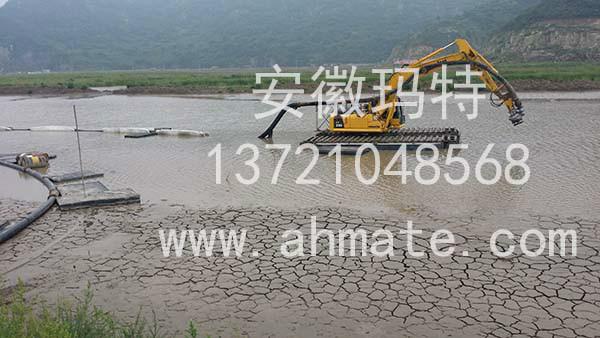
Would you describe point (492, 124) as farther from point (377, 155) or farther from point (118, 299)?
point (118, 299)

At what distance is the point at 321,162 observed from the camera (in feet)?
50.5

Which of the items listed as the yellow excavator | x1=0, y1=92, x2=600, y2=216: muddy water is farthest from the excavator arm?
x1=0, y1=92, x2=600, y2=216: muddy water

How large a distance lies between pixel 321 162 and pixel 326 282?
8223 millimetres

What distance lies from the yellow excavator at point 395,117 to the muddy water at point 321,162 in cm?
108

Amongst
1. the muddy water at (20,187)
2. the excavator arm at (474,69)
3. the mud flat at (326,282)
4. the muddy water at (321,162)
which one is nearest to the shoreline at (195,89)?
→ the muddy water at (321,162)

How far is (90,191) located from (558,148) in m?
13.4

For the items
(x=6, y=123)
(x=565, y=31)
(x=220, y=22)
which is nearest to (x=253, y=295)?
(x=6, y=123)

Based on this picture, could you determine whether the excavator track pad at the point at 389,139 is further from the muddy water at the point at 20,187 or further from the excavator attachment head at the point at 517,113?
the muddy water at the point at 20,187

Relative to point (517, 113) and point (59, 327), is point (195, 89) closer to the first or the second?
point (517, 113)

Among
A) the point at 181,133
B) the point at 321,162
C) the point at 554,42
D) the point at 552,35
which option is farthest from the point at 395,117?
the point at 552,35

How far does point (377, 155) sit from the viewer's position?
1593cm

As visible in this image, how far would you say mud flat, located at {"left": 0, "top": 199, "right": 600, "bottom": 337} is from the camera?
6266mm

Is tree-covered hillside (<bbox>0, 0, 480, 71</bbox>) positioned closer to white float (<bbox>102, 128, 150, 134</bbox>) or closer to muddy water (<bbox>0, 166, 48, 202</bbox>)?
white float (<bbox>102, 128, 150, 134</bbox>)

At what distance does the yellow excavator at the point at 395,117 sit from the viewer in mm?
15477
